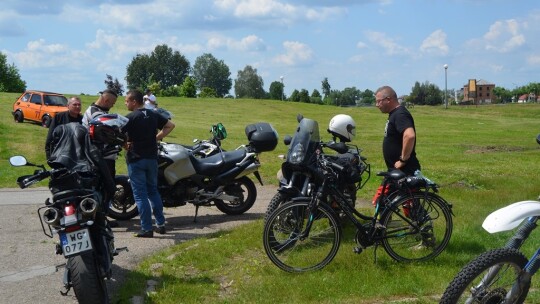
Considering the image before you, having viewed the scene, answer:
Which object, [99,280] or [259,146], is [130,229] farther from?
[99,280]

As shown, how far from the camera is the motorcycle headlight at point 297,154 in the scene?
636cm

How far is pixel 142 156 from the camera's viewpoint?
7.73 m

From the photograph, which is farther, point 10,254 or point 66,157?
point 10,254

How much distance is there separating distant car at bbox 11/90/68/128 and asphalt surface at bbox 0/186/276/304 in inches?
700

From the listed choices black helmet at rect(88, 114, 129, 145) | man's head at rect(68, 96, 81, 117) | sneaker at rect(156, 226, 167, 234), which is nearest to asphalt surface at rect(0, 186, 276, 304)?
sneaker at rect(156, 226, 167, 234)

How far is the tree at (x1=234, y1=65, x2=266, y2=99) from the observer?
130 metres

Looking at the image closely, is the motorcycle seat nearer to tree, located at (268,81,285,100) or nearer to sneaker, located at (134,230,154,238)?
sneaker, located at (134,230,154,238)

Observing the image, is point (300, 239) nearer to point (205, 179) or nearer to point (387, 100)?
point (387, 100)

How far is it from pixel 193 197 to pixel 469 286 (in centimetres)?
561

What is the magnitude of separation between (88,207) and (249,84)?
128m

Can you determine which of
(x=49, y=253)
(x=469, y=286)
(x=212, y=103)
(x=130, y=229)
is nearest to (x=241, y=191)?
(x=130, y=229)

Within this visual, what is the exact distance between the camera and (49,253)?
23.4 feet

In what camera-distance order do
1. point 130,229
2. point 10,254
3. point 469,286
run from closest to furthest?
point 469,286 < point 10,254 < point 130,229

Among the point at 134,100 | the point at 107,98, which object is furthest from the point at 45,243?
the point at 107,98
